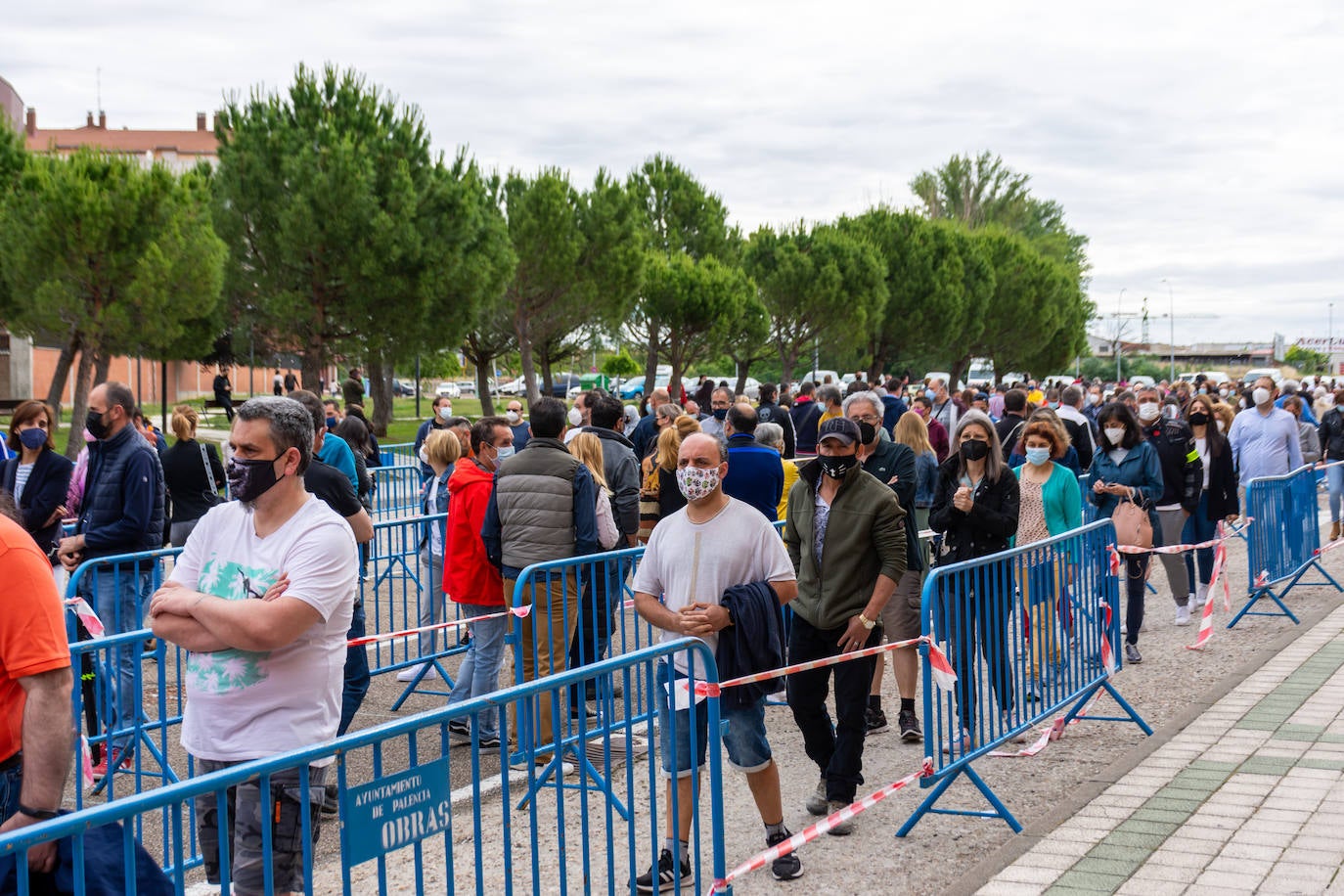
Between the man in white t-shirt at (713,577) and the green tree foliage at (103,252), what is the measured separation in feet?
78.6

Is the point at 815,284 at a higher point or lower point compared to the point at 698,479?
higher

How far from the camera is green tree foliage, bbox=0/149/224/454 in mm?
26094

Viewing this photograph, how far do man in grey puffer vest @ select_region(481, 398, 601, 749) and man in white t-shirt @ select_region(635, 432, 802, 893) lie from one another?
173 cm

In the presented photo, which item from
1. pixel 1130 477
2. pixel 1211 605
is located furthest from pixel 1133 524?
pixel 1211 605

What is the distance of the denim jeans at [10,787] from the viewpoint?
10.9 feet

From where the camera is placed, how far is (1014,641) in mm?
6363

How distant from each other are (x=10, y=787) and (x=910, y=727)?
5.03 metres

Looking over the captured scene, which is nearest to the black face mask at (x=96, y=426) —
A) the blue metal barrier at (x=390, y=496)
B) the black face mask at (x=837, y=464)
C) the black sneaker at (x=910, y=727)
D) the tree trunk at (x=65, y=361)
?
the black face mask at (x=837, y=464)

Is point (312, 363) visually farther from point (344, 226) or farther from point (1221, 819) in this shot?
point (1221, 819)

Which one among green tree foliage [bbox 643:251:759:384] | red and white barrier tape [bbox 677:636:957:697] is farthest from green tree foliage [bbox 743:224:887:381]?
red and white barrier tape [bbox 677:636:957:697]

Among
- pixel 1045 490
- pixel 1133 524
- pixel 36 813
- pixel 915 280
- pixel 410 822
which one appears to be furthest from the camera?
pixel 915 280

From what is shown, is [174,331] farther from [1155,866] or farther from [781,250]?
[781,250]

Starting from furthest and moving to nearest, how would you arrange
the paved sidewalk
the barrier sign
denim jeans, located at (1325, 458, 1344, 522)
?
denim jeans, located at (1325, 458, 1344, 522) → the paved sidewalk → the barrier sign

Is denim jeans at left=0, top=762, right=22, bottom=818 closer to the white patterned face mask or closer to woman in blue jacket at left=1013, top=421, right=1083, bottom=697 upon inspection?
the white patterned face mask
